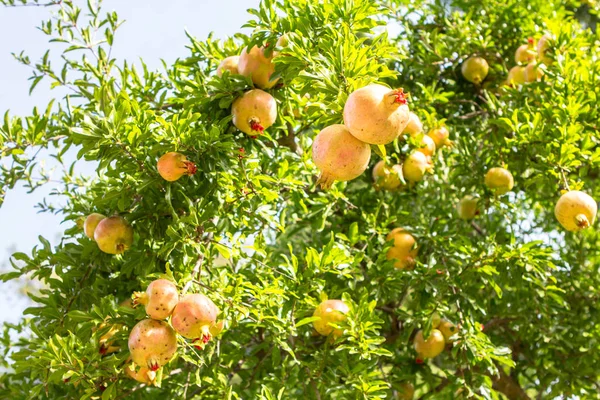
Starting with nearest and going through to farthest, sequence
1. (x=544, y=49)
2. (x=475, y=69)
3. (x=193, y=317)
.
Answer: (x=193, y=317) < (x=544, y=49) < (x=475, y=69)

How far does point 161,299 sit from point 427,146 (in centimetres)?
136

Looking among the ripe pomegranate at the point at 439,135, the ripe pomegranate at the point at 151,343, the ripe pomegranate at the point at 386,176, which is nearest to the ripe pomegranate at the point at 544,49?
the ripe pomegranate at the point at 439,135

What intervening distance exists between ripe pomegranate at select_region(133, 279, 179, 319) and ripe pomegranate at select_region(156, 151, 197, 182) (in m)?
0.29

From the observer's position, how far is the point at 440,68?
2.98 metres

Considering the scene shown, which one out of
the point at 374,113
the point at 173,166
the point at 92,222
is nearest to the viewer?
the point at 374,113

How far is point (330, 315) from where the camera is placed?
5.98ft

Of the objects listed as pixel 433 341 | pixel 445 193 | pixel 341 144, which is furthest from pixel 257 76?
pixel 445 193

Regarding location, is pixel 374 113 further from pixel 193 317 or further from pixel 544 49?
pixel 544 49

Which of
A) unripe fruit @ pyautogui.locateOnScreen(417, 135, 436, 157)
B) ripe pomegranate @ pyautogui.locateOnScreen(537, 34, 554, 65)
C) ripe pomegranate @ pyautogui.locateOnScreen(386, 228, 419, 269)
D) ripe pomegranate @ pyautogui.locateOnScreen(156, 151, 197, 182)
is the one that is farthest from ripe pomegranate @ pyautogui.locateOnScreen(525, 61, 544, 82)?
ripe pomegranate @ pyautogui.locateOnScreen(156, 151, 197, 182)

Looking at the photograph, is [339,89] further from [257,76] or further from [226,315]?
[226,315]

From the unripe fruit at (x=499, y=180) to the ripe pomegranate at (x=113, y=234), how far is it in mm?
1387

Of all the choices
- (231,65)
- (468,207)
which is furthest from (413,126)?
(231,65)

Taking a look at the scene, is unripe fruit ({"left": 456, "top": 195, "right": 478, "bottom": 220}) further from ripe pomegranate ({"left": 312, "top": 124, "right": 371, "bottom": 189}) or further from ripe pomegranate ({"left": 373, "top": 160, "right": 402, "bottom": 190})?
ripe pomegranate ({"left": 312, "top": 124, "right": 371, "bottom": 189})

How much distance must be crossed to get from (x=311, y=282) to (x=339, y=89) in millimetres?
733
